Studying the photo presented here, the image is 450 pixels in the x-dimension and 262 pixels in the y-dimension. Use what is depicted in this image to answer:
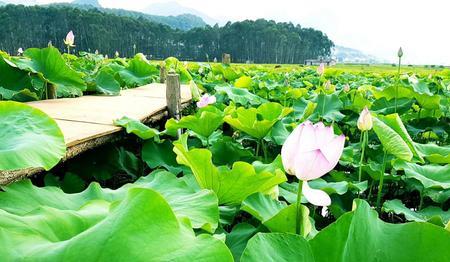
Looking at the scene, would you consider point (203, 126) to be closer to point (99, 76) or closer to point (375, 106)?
point (375, 106)

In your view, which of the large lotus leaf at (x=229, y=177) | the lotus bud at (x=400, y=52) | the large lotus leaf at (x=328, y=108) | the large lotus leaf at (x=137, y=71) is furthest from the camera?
the large lotus leaf at (x=137, y=71)

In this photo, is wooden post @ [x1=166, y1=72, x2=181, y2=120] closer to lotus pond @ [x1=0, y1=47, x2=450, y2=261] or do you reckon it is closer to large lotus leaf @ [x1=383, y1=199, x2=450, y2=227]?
lotus pond @ [x1=0, y1=47, x2=450, y2=261]

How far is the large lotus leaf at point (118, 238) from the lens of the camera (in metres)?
0.45

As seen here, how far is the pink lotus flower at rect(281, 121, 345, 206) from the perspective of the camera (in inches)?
27.3

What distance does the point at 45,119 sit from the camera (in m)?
1.02

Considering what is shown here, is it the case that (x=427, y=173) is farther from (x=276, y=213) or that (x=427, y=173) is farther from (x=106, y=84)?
(x=106, y=84)

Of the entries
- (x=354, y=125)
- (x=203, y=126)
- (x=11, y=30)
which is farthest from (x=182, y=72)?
(x=11, y=30)

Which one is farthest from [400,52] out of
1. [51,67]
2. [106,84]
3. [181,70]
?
[181,70]

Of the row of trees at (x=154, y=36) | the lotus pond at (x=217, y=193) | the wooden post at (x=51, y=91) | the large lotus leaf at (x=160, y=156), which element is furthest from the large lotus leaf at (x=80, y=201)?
the row of trees at (x=154, y=36)

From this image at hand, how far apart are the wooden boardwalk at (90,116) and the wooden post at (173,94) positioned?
0.14 feet

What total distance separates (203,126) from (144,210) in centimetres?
104

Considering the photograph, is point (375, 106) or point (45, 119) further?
point (375, 106)

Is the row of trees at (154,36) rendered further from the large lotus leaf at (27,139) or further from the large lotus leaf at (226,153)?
the large lotus leaf at (27,139)

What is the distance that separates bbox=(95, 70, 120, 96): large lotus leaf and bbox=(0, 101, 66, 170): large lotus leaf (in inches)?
66.5
